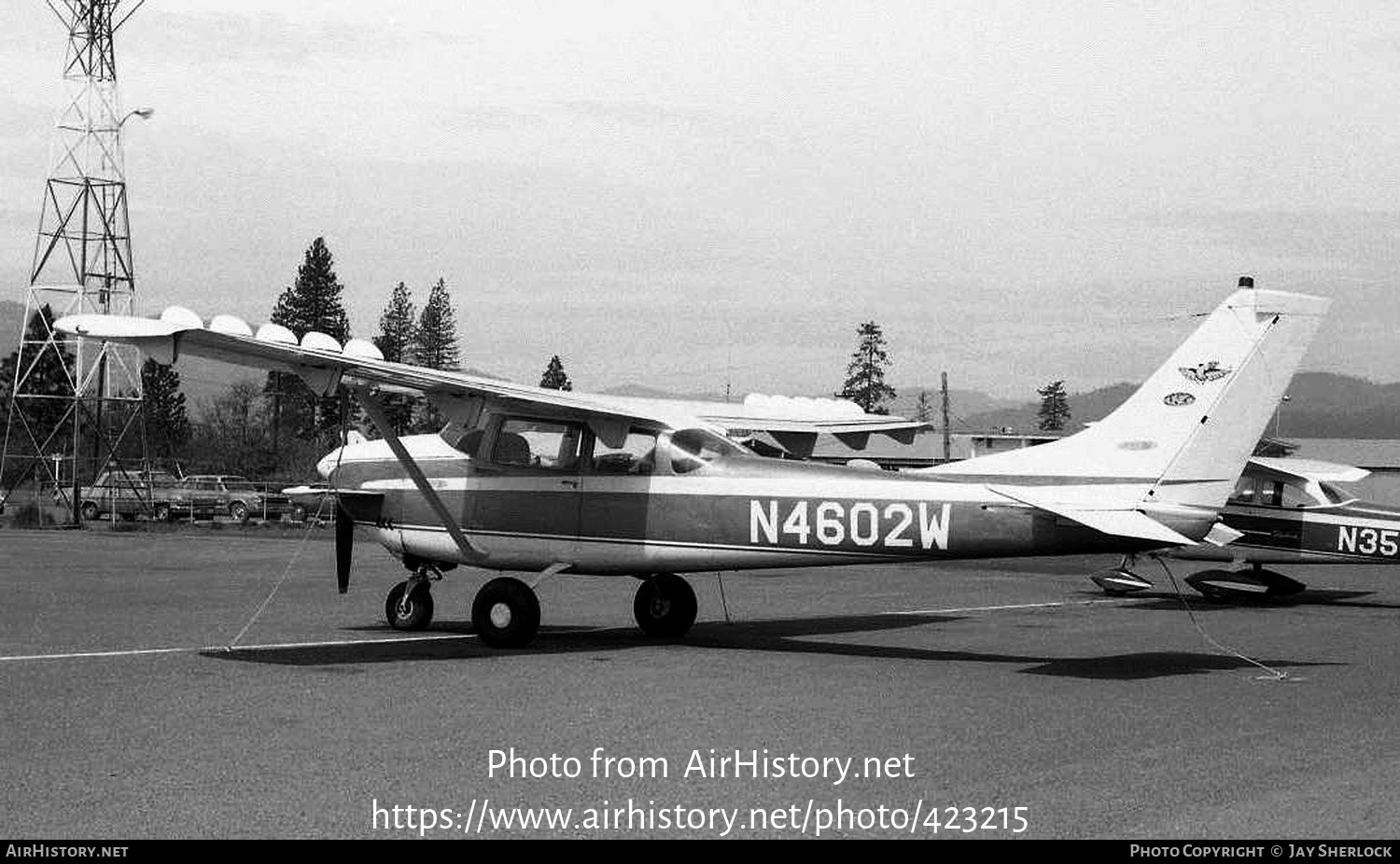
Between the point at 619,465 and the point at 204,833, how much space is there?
325 inches

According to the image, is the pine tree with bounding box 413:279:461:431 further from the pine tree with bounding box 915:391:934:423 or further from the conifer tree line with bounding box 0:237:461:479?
the pine tree with bounding box 915:391:934:423

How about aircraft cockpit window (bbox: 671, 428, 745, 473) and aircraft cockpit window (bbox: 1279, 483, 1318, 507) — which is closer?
aircraft cockpit window (bbox: 671, 428, 745, 473)

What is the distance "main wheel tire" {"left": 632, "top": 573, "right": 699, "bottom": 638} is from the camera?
15.3 metres

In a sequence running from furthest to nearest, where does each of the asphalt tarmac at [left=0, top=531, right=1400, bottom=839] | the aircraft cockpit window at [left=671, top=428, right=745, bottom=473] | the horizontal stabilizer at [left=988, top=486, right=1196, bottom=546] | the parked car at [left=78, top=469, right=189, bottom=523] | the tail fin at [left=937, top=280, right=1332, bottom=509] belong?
1. the parked car at [left=78, top=469, right=189, bottom=523]
2. the aircraft cockpit window at [left=671, top=428, right=745, bottom=473]
3. the tail fin at [left=937, top=280, right=1332, bottom=509]
4. the horizontal stabilizer at [left=988, top=486, right=1196, bottom=546]
5. the asphalt tarmac at [left=0, top=531, right=1400, bottom=839]

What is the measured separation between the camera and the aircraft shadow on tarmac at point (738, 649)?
42.4 ft

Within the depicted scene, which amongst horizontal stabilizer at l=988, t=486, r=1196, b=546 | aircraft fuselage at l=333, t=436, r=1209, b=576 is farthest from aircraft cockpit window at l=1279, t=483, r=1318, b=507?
horizontal stabilizer at l=988, t=486, r=1196, b=546

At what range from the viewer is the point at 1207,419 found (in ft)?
43.9

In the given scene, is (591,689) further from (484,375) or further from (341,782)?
(484,375)

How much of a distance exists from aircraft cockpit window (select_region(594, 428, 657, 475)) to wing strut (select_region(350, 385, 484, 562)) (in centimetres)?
146

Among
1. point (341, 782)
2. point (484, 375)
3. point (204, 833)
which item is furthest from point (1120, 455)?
point (204, 833)

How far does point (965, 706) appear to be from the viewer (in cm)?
1048

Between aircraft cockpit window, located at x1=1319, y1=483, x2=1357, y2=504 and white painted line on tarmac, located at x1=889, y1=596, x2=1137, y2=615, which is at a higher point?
aircraft cockpit window, located at x1=1319, y1=483, x2=1357, y2=504

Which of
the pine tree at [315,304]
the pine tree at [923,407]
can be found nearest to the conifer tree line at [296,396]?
the pine tree at [315,304]

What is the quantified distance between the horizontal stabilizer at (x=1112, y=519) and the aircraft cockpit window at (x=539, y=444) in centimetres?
421
